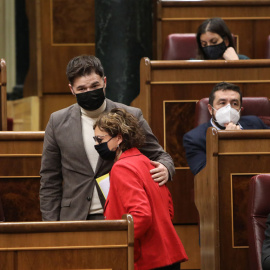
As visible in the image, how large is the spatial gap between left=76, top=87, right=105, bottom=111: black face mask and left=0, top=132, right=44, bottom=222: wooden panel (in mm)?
360

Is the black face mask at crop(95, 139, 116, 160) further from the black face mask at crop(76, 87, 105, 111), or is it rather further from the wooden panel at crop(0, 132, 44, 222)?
the wooden panel at crop(0, 132, 44, 222)

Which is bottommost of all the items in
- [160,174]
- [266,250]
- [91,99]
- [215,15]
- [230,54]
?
[266,250]

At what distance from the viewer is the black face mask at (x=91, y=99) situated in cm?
119

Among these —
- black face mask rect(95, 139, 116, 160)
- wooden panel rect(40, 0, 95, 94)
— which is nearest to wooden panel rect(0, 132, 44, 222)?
black face mask rect(95, 139, 116, 160)

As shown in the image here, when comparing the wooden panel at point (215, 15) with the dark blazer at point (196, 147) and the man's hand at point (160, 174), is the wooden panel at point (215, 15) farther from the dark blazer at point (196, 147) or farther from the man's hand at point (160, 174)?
the man's hand at point (160, 174)

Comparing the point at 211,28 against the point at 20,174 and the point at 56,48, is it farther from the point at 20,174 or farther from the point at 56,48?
the point at 56,48

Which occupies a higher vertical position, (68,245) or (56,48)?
(56,48)

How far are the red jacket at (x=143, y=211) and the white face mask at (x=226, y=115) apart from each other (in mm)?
491

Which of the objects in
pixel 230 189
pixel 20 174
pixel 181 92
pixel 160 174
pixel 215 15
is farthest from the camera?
pixel 215 15

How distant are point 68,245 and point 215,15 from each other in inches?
62.1

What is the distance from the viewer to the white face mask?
5.12 feet

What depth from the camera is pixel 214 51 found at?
191 centimetres

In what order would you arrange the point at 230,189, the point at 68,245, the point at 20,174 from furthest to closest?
1. the point at 20,174
2. the point at 230,189
3. the point at 68,245

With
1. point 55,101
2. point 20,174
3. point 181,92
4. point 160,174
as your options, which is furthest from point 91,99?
point 55,101
